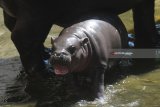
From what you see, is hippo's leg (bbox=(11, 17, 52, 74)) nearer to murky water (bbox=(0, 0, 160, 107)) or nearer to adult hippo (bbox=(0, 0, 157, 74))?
adult hippo (bbox=(0, 0, 157, 74))

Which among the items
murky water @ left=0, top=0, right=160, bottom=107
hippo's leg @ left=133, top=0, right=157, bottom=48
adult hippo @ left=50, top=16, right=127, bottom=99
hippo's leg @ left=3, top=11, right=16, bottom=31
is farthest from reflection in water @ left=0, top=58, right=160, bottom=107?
hippo's leg @ left=3, top=11, right=16, bottom=31

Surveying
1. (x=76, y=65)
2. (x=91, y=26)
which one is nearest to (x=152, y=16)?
(x=91, y=26)

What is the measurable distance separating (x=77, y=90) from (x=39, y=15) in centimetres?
102

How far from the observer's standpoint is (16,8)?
6082 millimetres

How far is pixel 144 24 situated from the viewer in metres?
6.68

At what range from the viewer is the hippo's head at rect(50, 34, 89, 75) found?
475cm

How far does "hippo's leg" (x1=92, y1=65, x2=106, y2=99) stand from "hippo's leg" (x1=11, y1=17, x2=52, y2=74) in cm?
100

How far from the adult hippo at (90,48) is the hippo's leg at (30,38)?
22.5 inches

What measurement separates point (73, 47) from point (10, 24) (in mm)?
2027

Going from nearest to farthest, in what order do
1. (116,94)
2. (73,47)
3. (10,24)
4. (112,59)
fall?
(73,47) → (116,94) → (112,59) → (10,24)

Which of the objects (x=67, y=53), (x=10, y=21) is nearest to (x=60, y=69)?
(x=67, y=53)

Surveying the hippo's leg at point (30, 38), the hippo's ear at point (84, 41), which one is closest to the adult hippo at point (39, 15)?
the hippo's leg at point (30, 38)

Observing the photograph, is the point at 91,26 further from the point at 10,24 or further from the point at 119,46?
the point at 10,24

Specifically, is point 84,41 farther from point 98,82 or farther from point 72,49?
point 98,82
